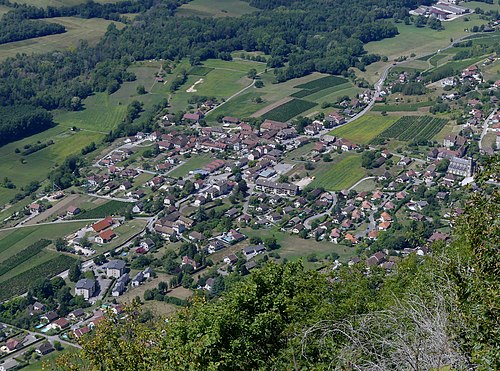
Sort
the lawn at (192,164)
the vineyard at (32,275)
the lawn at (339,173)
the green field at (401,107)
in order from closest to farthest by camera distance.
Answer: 1. the vineyard at (32,275)
2. the lawn at (339,173)
3. the lawn at (192,164)
4. the green field at (401,107)

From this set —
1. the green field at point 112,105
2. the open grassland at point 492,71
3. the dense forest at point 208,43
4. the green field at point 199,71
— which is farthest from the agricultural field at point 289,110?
the open grassland at point 492,71

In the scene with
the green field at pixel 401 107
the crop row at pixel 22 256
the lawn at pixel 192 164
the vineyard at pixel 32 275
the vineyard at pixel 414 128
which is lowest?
the green field at pixel 401 107

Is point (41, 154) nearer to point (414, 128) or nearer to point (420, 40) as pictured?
point (414, 128)

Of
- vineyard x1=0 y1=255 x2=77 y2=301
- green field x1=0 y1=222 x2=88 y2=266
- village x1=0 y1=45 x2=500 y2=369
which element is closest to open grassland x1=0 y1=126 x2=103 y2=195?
village x1=0 y1=45 x2=500 y2=369

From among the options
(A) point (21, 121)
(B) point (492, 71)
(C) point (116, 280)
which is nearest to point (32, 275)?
(C) point (116, 280)

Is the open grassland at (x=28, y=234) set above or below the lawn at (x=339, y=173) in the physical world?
above

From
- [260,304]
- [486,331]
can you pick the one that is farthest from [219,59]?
[486,331]

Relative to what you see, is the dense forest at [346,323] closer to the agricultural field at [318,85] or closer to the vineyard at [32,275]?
the vineyard at [32,275]

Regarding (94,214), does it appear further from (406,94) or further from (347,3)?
(347,3)

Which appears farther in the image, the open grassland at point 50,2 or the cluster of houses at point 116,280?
the open grassland at point 50,2
